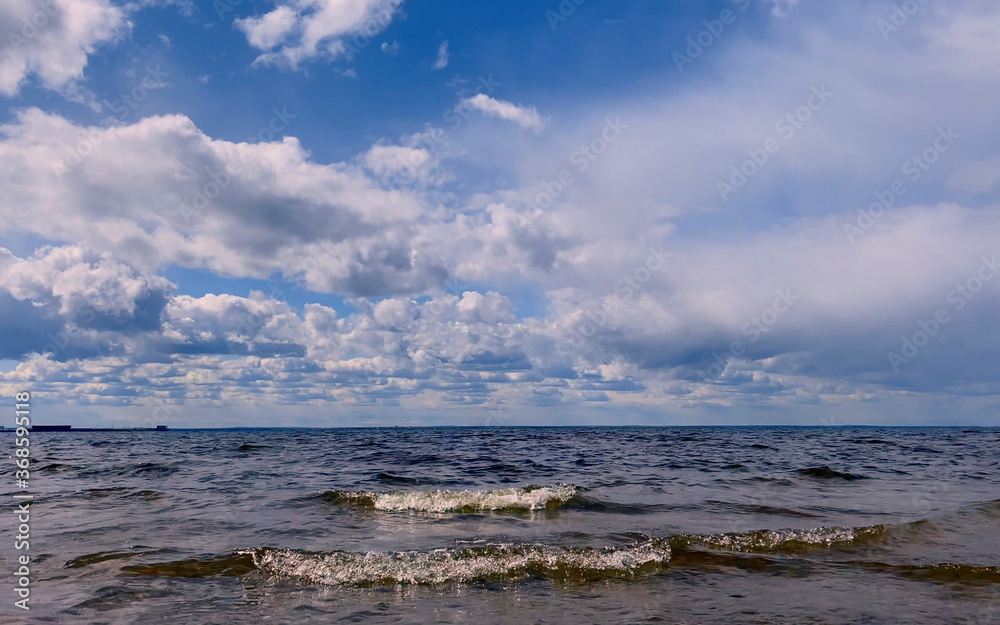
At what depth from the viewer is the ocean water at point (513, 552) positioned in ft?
29.1

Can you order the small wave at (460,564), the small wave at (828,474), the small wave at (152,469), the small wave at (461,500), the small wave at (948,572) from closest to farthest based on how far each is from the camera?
the small wave at (948,572), the small wave at (460,564), the small wave at (461,500), the small wave at (828,474), the small wave at (152,469)

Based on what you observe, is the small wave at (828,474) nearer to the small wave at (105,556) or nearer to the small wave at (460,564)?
the small wave at (460,564)

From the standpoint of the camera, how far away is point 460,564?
36.3ft

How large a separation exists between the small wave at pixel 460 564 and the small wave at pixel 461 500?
5725mm

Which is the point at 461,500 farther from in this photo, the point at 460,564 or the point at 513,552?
the point at 460,564

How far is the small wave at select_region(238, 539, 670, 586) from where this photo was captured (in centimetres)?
1046

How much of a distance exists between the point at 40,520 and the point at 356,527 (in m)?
8.27

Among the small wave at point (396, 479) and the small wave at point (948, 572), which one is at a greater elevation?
the small wave at point (948, 572)

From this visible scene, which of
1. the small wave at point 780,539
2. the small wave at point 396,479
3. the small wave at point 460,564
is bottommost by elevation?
the small wave at point 396,479

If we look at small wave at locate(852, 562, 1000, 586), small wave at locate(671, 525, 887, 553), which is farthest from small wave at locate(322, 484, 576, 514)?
small wave at locate(852, 562, 1000, 586)

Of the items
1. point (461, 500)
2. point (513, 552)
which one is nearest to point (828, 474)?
point (461, 500)

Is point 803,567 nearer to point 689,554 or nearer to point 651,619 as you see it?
point 689,554

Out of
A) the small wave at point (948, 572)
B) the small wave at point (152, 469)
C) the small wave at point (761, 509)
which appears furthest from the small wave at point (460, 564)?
the small wave at point (152, 469)

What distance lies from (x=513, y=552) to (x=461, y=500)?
700 cm
